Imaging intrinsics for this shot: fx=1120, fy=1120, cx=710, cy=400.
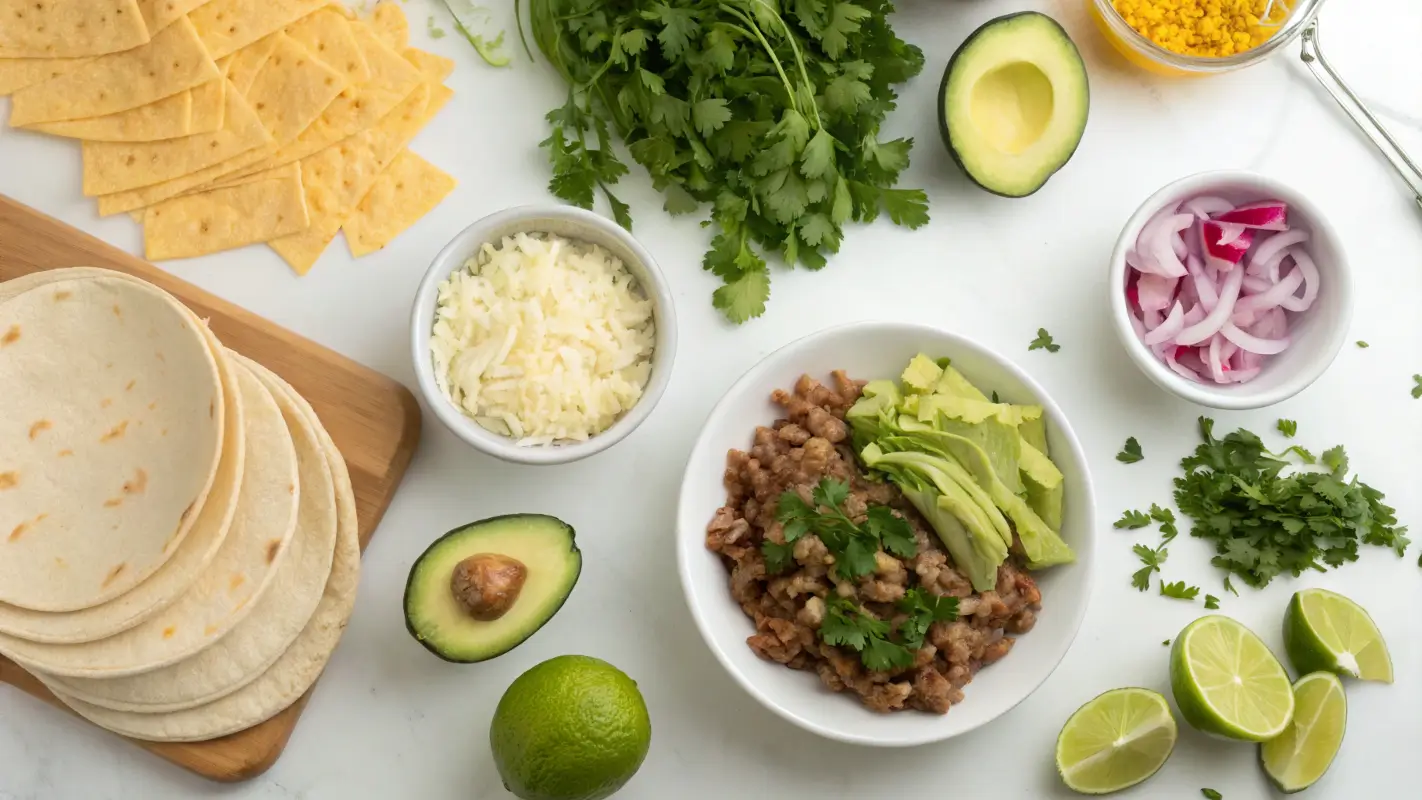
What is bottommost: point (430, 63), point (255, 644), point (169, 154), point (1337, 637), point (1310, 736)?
point (1310, 736)

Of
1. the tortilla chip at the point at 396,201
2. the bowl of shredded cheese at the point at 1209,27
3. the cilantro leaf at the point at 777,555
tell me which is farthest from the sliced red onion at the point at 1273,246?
the tortilla chip at the point at 396,201

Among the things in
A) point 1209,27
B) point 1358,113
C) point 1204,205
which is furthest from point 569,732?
point 1358,113

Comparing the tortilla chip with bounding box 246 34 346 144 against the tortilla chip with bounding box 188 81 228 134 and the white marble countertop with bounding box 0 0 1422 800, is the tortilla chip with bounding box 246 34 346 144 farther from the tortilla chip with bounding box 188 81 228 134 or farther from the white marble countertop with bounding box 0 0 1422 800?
the white marble countertop with bounding box 0 0 1422 800

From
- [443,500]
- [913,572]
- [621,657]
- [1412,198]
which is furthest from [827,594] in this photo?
[1412,198]

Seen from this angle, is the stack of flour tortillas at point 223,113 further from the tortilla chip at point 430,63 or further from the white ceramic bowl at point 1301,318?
the white ceramic bowl at point 1301,318

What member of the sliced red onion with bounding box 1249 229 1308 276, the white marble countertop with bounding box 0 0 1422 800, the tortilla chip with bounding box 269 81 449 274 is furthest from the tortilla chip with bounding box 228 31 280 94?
the sliced red onion with bounding box 1249 229 1308 276

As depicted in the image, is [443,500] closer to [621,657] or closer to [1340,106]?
[621,657]

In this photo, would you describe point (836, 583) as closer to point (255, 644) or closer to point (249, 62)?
point (255, 644)
